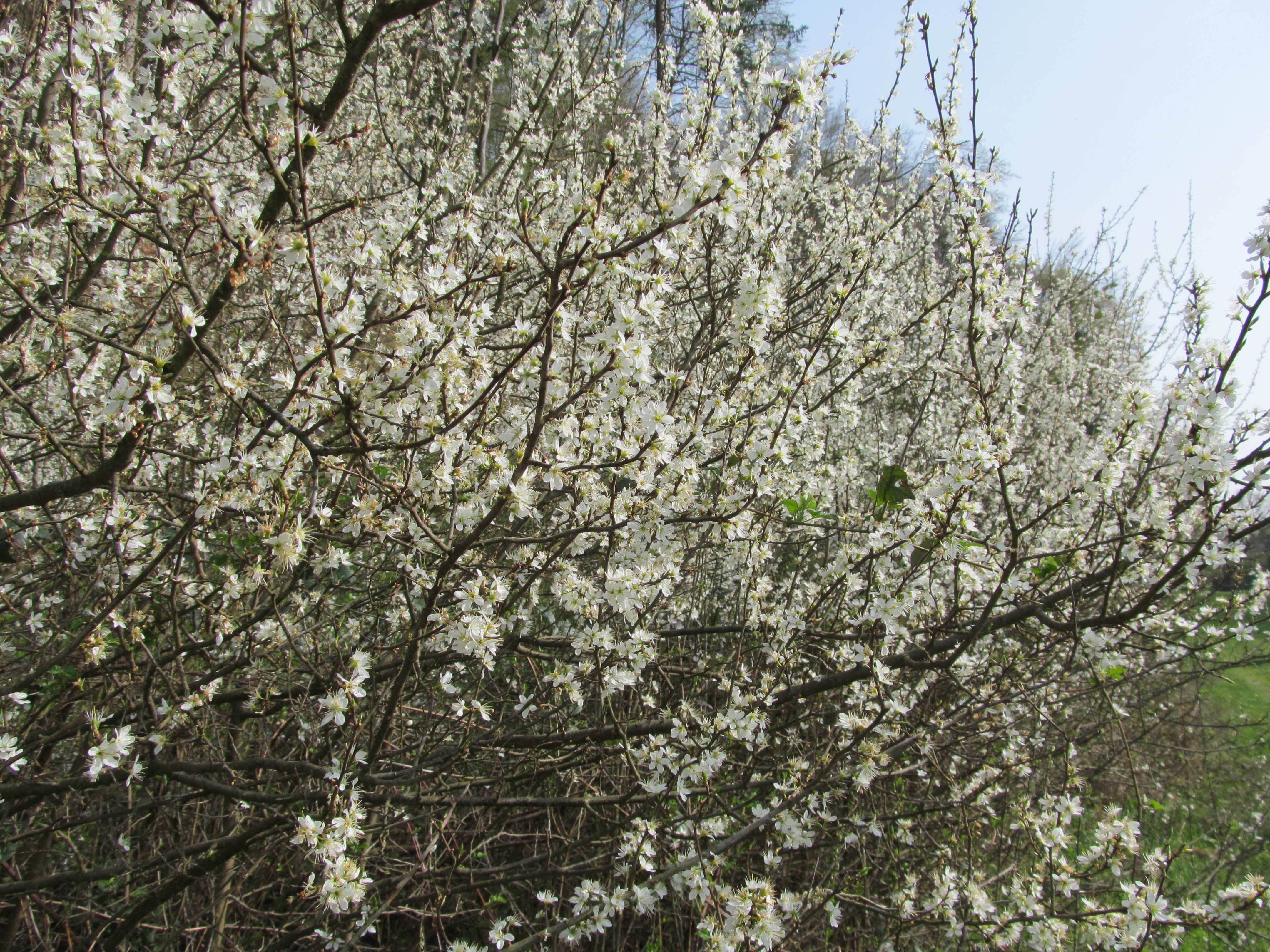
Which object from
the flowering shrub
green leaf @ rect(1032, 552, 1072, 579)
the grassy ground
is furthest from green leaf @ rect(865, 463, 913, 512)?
the grassy ground

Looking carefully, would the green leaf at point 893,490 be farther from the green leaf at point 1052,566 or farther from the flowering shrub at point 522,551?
the green leaf at point 1052,566

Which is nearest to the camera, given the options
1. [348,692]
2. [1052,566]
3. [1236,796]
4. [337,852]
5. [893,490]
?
[337,852]

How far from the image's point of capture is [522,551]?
251 cm

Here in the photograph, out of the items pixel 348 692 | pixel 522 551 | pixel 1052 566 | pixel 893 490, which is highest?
Answer: pixel 893 490

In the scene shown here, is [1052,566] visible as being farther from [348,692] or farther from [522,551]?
[348,692]

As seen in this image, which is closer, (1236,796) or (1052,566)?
(1052,566)

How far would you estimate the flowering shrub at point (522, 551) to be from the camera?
1.85 metres

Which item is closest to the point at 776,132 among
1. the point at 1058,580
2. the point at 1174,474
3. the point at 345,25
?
the point at 345,25

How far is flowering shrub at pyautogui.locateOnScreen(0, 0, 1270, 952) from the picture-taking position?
→ 1.85 m

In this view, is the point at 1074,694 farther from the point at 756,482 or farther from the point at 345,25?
the point at 345,25

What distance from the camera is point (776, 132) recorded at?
6.32 ft

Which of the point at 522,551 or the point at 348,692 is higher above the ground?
the point at 522,551

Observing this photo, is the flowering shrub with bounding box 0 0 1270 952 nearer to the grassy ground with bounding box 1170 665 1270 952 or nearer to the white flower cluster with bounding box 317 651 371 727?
the white flower cluster with bounding box 317 651 371 727

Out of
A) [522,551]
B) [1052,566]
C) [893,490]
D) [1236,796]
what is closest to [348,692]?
[522,551]
